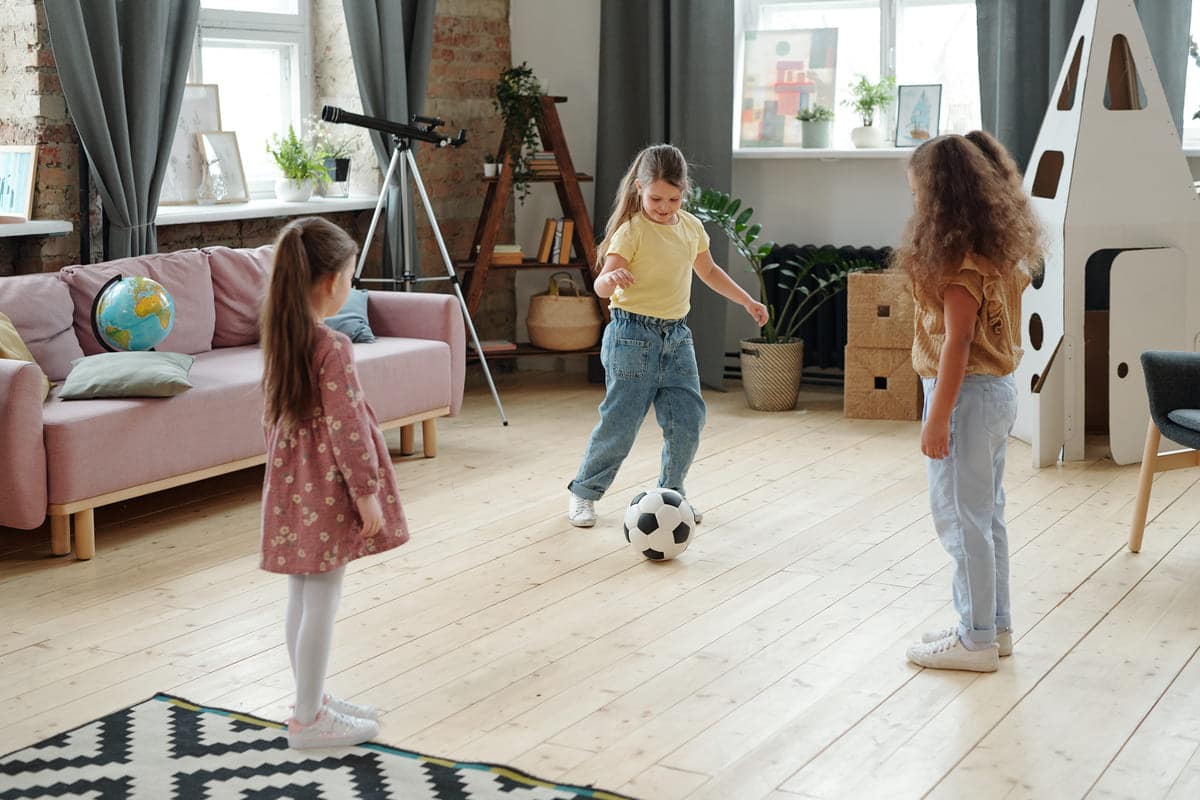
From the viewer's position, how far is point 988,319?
280 centimetres

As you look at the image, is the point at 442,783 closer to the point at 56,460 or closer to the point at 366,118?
the point at 56,460

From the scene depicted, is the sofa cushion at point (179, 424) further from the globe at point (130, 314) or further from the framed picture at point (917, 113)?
the framed picture at point (917, 113)

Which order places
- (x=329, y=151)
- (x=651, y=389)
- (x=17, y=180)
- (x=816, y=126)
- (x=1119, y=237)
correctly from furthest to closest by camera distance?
(x=816, y=126)
(x=329, y=151)
(x=1119, y=237)
(x=17, y=180)
(x=651, y=389)

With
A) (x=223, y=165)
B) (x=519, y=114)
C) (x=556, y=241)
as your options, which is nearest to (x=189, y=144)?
(x=223, y=165)

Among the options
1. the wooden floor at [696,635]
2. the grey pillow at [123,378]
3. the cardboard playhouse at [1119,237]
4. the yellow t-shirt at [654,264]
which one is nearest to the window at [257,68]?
the wooden floor at [696,635]

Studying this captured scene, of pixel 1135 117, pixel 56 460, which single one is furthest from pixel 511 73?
pixel 56 460

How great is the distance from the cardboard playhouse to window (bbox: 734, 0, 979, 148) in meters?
1.19

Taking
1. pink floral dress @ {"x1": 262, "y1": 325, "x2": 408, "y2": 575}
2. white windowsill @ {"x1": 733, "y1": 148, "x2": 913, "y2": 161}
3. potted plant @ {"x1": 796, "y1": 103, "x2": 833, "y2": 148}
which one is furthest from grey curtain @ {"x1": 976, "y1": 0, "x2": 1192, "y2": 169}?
pink floral dress @ {"x1": 262, "y1": 325, "x2": 408, "y2": 575}

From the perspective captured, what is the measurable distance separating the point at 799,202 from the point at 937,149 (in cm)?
387

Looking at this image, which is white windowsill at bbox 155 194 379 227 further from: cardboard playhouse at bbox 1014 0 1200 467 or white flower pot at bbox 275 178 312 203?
cardboard playhouse at bbox 1014 0 1200 467

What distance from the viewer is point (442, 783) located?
2475 mm

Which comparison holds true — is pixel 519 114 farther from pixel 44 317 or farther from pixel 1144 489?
pixel 1144 489

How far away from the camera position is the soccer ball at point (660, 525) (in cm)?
378

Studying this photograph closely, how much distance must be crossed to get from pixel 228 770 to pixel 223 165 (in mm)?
3610
